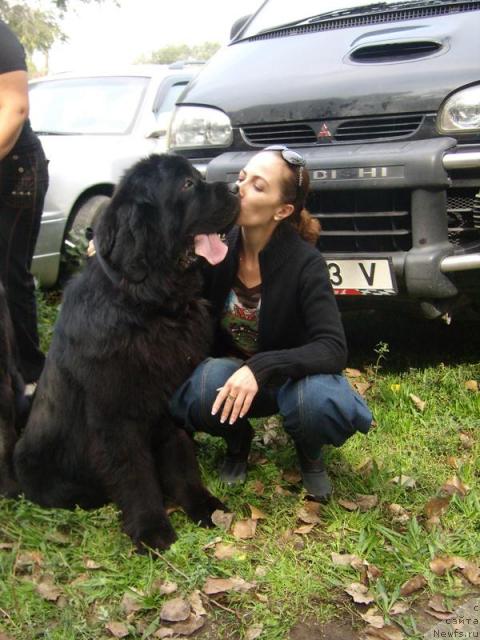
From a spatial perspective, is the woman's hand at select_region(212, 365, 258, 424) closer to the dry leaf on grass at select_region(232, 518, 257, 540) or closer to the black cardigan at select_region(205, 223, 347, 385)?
the black cardigan at select_region(205, 223, 347, 385)

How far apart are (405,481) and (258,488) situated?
0.61 metres

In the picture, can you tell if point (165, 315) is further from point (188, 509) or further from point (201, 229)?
point (188, 509)

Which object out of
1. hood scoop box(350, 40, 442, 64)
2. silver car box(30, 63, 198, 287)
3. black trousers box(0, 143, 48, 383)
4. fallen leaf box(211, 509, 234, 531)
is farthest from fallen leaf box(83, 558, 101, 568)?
silver car box(30, 63, 198, 287)

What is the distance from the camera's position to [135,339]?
267 centimetres

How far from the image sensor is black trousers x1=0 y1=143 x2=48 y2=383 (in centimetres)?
371

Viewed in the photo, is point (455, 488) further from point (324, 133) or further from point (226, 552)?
point (324, 133)

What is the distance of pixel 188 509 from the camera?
284cm

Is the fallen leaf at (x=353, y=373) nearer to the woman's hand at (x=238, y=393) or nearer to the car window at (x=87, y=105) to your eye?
the woman's hand at (x=238, y=393)

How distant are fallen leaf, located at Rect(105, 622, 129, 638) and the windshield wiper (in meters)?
3.39

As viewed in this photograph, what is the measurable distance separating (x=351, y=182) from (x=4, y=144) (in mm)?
1637

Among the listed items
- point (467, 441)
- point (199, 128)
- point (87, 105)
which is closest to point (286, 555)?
point (467, 441)

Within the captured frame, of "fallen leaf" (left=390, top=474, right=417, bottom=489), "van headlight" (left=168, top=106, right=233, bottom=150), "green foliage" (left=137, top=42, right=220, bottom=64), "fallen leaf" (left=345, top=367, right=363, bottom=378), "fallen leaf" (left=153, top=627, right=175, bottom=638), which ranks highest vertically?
"green foliage" (left=137, top=42, right=220, bottom=64)

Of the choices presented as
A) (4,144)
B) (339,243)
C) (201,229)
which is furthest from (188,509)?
(4,144)

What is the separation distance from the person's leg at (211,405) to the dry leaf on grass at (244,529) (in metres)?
0.31
